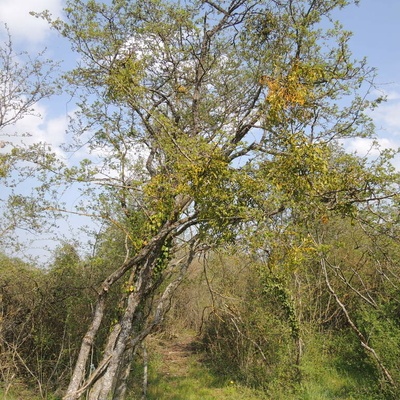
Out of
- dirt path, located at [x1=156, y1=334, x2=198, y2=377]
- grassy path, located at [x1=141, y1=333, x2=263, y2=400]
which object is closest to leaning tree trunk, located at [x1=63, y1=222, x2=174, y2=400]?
grassy path, located at [x1=141, y1=333, x2=263, y2=400]

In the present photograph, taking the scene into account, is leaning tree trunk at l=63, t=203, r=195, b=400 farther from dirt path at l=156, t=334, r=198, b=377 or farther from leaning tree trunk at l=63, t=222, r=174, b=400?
dirt path at l=156, t=334, r=198, b=377

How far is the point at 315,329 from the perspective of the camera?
460 inches

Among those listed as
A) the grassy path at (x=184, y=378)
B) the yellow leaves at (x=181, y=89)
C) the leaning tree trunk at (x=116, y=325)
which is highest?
the yellow leaves at (x=181, y=89)

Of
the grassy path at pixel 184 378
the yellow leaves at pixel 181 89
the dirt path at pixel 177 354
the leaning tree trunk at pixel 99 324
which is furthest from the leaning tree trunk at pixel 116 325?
the dirt path at pixel 177 354

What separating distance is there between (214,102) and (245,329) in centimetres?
611

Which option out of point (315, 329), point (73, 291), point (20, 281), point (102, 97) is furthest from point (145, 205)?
point (315, 329)

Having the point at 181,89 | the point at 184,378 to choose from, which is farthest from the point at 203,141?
the point at 184,378

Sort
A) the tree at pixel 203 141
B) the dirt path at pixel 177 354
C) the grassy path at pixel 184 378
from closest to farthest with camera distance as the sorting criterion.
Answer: the tree at pixel 203 141
the grassy path at pixel 184 378
the dirt path at pixel 177 354

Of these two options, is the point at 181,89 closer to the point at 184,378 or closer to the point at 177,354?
the point at 184,378

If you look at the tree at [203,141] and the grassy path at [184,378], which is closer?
the tree at [203,141]

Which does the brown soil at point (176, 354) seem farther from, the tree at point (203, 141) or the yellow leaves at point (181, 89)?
the yellow leaves at point (181, 89)

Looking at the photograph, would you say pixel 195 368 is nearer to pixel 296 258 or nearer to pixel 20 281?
pixel 20 281

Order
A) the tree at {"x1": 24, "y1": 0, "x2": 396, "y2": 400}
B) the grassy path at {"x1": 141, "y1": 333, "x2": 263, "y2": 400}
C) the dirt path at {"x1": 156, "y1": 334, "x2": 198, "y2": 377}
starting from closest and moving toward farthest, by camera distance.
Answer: the tree at {"x1": 24, "y1": 0, "x2": 396, "y2": 400}
the grassy path at {"x1": 141, "y1": 333, "x2": 263, "y2": 400}
the dirt path at {"x1": 156, "y1": 334, "x2": 198, "y2": 377}

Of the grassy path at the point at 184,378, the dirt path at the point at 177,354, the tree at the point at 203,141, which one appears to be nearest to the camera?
the tree at the point at 203,141
